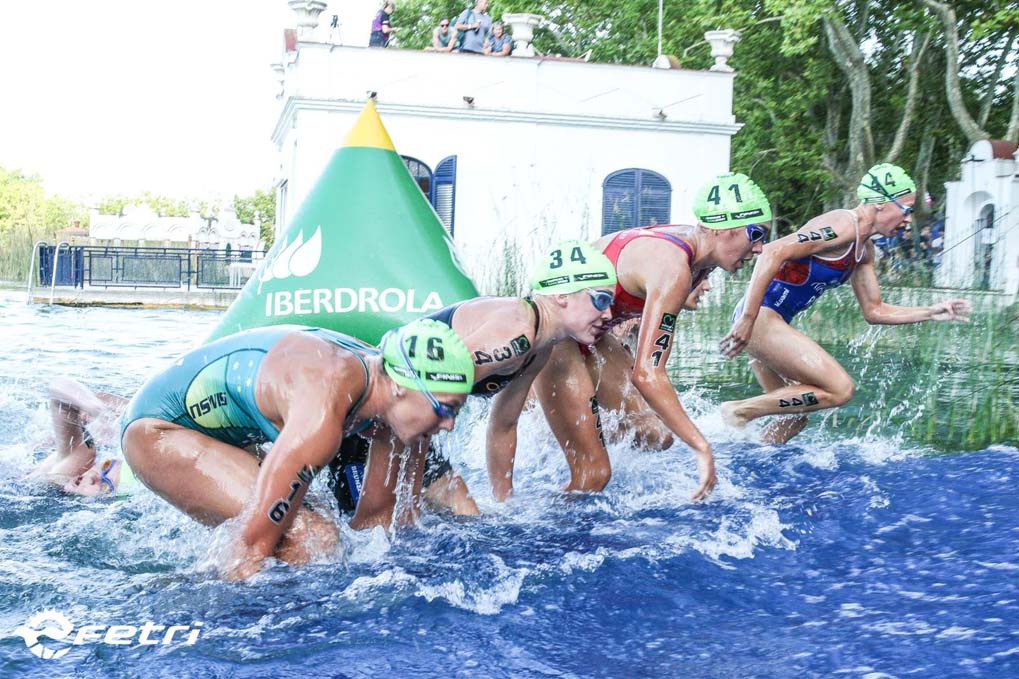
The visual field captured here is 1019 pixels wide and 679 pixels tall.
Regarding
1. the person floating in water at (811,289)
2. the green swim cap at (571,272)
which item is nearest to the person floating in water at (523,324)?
the green swim cap at (571,272)

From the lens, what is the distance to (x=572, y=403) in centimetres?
624

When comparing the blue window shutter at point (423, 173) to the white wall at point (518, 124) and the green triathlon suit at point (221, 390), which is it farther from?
the green triathlon suit at point (221, 390)

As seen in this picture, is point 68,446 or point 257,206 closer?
point 68,446

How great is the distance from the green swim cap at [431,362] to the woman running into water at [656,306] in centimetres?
162

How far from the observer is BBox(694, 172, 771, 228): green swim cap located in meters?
6.07

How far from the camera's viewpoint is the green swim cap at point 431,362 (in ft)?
14.1

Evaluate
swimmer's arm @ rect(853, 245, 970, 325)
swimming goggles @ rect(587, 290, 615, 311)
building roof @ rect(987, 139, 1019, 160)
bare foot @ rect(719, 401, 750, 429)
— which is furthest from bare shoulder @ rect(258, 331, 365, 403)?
building roof @ rect(987, 139, 1019, 160)

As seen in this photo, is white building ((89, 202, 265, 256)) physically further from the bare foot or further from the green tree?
the green tree

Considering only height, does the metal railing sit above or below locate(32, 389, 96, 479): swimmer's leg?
above

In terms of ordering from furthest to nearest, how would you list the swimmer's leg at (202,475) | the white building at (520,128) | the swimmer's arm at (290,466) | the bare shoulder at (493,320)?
the white building at (520,128) < the bare shoulder at (493,320) < the swimmer's leg at (202,475) < the swimmer's arm at (290,466)

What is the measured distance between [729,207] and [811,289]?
1.51 meters
